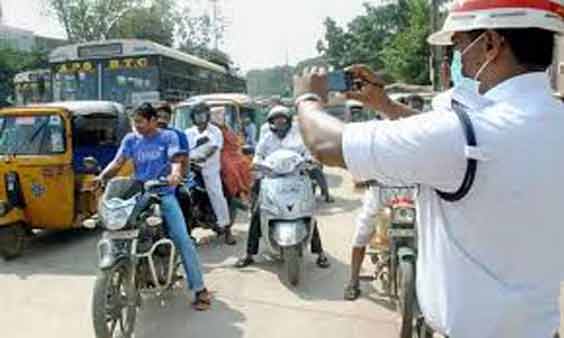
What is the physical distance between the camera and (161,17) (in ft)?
139

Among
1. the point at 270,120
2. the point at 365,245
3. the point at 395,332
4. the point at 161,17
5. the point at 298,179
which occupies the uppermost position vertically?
the point at 161,17

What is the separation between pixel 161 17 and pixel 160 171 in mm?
39480

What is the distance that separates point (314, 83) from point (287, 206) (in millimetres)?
3972

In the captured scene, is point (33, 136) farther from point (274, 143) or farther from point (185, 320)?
point (185, 320)

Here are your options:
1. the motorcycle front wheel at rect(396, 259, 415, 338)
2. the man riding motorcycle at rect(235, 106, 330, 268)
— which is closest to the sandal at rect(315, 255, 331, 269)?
the man riding motorcycle at rect(235, 106, 330, 268)

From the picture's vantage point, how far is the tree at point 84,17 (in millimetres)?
39094

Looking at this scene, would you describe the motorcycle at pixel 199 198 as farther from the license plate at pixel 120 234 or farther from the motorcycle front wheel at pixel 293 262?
the license plate at pixel 120 234

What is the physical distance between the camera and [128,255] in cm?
416

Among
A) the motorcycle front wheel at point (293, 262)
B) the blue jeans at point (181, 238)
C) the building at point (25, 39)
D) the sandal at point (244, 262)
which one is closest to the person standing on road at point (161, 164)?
the blue jeans at point (181, 238)

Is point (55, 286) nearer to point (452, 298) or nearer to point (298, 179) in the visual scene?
point (298, 179)

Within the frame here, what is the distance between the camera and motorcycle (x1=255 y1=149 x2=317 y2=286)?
536 cm

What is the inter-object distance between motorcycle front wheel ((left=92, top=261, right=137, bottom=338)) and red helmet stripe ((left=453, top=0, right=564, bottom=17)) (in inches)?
124

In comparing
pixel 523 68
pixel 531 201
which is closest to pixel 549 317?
pixel 531 201

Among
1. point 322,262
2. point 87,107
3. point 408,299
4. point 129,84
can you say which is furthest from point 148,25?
point 408,299
